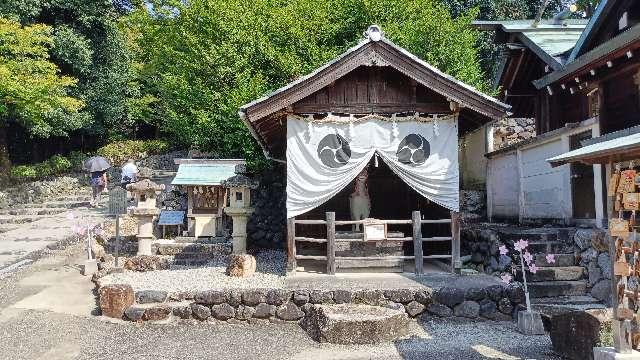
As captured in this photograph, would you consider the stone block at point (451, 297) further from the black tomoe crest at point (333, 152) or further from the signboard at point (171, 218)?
the signboard at point (171, 218)

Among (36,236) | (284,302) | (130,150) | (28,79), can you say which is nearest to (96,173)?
(28,79)

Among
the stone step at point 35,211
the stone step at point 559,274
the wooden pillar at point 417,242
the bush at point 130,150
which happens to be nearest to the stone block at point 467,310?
the stone step at point 559,274

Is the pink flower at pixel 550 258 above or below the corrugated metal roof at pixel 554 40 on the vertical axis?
below

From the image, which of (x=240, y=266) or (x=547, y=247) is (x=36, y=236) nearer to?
(x=240, y=266)

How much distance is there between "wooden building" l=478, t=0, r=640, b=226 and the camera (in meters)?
10.3

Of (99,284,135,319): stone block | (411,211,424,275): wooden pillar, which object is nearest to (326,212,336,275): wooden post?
(411,211,424,275): wooden pillar

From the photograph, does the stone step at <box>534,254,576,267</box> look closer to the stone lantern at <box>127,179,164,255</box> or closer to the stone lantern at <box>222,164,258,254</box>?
the stone lantern at <box>222,164,258,254</box>

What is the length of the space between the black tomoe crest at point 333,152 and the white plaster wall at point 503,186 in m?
5.92

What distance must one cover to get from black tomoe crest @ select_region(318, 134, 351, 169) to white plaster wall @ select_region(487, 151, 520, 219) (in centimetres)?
592

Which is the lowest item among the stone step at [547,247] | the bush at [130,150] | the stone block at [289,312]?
the stone block at [289,312]

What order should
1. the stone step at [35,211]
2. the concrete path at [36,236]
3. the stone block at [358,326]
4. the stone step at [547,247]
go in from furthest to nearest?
the stone step at [35,211], the concrete path at [36,236], the stone step at [547,247], the stone block at [358,326]

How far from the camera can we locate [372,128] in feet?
35.4

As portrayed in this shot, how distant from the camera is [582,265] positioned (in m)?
9.46

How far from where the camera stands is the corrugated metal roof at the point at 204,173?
1459 centimetres
